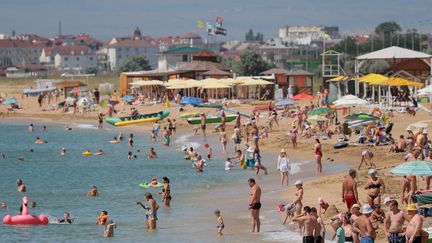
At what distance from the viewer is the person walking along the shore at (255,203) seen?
65.9 ft

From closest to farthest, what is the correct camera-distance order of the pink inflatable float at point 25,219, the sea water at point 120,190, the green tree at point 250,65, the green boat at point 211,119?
the sea water at point 120,190 < the pink inflatable float at point 25,219 < the green boat at point 211,119 < the green tree at point 250,65

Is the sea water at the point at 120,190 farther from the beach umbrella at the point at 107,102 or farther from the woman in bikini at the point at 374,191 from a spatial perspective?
the beach umbrella at the point at 107,102

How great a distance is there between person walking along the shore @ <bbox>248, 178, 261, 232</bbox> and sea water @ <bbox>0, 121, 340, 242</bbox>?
0.27 m

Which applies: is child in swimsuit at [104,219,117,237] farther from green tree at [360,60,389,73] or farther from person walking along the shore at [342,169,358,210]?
green tree at [360,60,389,73]

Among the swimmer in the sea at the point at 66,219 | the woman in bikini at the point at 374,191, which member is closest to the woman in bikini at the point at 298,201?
the woman in bikini at the point at 374,191

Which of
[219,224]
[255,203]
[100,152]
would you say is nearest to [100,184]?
[100,152]

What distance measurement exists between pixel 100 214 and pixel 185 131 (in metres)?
26.6

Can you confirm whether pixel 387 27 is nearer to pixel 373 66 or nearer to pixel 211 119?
pixel 373 66

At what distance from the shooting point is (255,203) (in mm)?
20297

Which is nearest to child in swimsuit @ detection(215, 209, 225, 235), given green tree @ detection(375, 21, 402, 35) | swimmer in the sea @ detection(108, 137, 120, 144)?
swimmer in the sea @ detection(108, 137, 120, 144)

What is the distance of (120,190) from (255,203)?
38.0 feet

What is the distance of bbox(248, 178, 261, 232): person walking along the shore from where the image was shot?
65.9 feet

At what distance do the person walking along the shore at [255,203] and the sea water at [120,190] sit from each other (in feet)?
0.89

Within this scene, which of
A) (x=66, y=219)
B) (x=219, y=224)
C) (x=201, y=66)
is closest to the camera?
(x=219, y=224)
